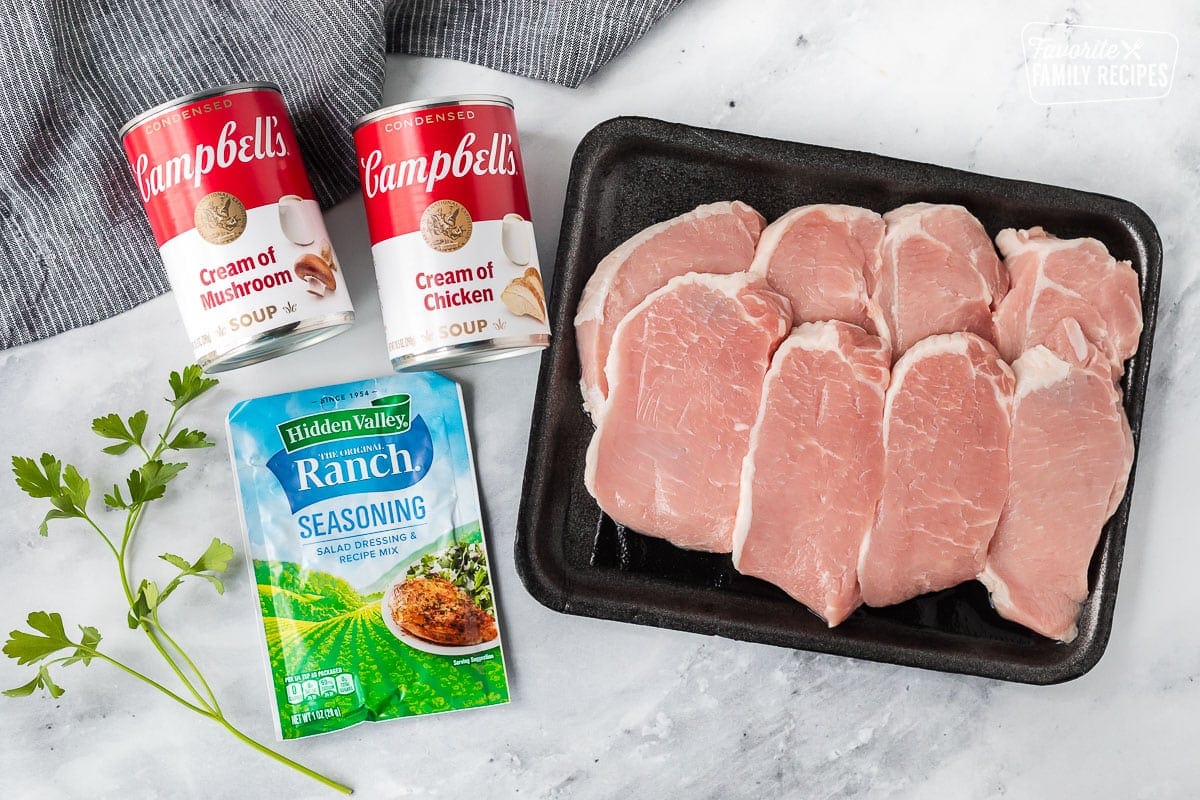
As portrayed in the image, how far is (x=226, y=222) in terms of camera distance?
4.00 ft

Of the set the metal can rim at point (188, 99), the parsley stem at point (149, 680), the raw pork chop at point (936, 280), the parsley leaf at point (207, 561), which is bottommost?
the parsley stem at point (149, 680)

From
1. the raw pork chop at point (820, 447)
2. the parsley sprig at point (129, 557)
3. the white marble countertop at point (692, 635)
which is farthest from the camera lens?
the white marble countertop at point (692, 635)

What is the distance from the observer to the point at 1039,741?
5.31ft

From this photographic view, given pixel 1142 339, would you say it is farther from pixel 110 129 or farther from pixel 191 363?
pixel 110 129

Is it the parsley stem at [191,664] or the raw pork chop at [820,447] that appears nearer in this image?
the raw pork chop at [820,447]

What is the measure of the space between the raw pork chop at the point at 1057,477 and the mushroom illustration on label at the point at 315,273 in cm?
110

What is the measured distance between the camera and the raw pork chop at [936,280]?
1.40 meters

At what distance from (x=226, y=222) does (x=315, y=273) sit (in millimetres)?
139

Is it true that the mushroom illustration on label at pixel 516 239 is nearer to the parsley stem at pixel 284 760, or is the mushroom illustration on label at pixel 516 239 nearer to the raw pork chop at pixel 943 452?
the raw pork chop at pixel 943 452

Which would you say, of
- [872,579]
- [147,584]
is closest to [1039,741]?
[872,579]

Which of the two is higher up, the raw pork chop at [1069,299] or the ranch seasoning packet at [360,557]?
the raw pork chop at [1069,299]

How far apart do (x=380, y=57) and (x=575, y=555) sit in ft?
3.08

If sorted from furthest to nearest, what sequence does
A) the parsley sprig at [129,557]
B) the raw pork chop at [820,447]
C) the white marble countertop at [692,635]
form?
the white marble countertop at [692,635] → the parsley sprig at [129,557] → the raw pork chop at [820,447]

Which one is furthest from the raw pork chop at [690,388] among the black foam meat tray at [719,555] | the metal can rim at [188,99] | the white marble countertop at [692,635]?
the metal can rim at [188,99]
